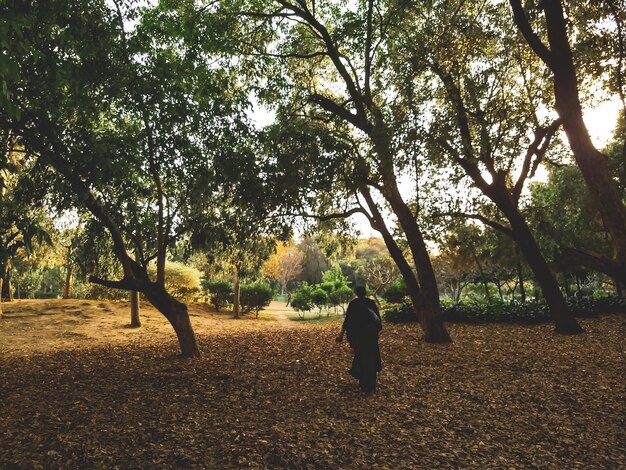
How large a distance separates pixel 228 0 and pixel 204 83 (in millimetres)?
4169

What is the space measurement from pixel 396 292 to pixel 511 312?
10137 mm

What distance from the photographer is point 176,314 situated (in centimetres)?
996

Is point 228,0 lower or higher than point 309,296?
higher

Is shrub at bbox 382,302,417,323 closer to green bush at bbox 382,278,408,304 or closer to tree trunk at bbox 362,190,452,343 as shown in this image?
tree trunk at bbox 362,190,452,343

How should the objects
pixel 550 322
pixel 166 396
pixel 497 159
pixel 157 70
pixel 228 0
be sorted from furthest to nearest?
pixel 550 322 < pixel 497 159 < pixel 228 0 < pixel 157 70 < pixel 166 396

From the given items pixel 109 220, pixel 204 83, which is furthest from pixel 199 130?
pixel 109 220

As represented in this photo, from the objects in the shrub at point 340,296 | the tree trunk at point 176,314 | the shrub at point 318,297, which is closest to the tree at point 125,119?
the tree trunk at point 176,314

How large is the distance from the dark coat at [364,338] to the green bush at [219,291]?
18609 millimetres

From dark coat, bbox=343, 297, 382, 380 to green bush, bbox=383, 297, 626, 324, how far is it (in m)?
12.3

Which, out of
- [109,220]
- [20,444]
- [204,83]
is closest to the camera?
[20,444]

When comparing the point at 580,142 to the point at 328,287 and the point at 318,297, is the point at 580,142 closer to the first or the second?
the point at 318,297

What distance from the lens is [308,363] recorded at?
9539 millimetres

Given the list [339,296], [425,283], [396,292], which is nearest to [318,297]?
[339,296]

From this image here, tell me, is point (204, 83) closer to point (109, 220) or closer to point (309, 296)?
point (109, 220)
